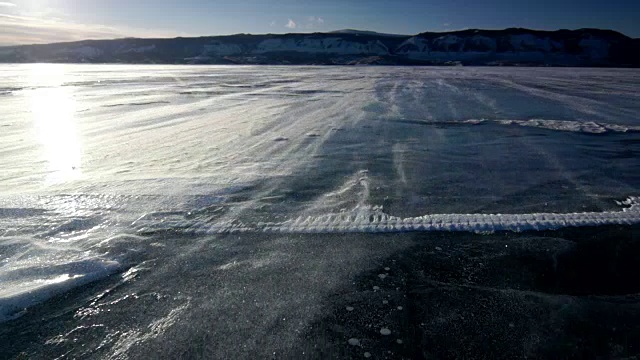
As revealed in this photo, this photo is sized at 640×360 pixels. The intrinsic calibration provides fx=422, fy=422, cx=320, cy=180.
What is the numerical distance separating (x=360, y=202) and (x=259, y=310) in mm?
1850

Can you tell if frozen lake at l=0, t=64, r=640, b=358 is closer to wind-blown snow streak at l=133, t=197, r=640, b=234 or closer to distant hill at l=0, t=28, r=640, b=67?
wind-blown snow streak at l=133, t=197, r=640, b=234

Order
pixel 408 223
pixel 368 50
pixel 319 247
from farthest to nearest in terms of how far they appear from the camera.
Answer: pixel 368 50
pixel 408 223
pixel 319 247

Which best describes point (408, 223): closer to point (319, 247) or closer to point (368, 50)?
point (319, 247)

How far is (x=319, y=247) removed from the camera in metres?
3.08

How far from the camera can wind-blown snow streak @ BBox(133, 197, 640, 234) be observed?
3.38m

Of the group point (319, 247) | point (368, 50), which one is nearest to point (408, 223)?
point (319, 247)

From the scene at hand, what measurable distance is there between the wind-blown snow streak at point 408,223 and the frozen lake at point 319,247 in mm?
22

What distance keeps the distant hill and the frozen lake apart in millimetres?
47565

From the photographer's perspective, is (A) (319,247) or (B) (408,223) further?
(B) (408,223)

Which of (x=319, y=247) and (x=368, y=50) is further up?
(x=368, y=50)

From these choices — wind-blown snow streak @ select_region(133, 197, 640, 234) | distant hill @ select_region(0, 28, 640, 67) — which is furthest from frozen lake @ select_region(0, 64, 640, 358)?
distant hill @ select_region(0, 28, 640, 67)

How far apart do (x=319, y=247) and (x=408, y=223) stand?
849 millimetres

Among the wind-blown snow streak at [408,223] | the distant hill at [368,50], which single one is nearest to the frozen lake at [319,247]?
the wind-blown snow streak at [408,223]

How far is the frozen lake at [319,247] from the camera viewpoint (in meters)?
2.14
